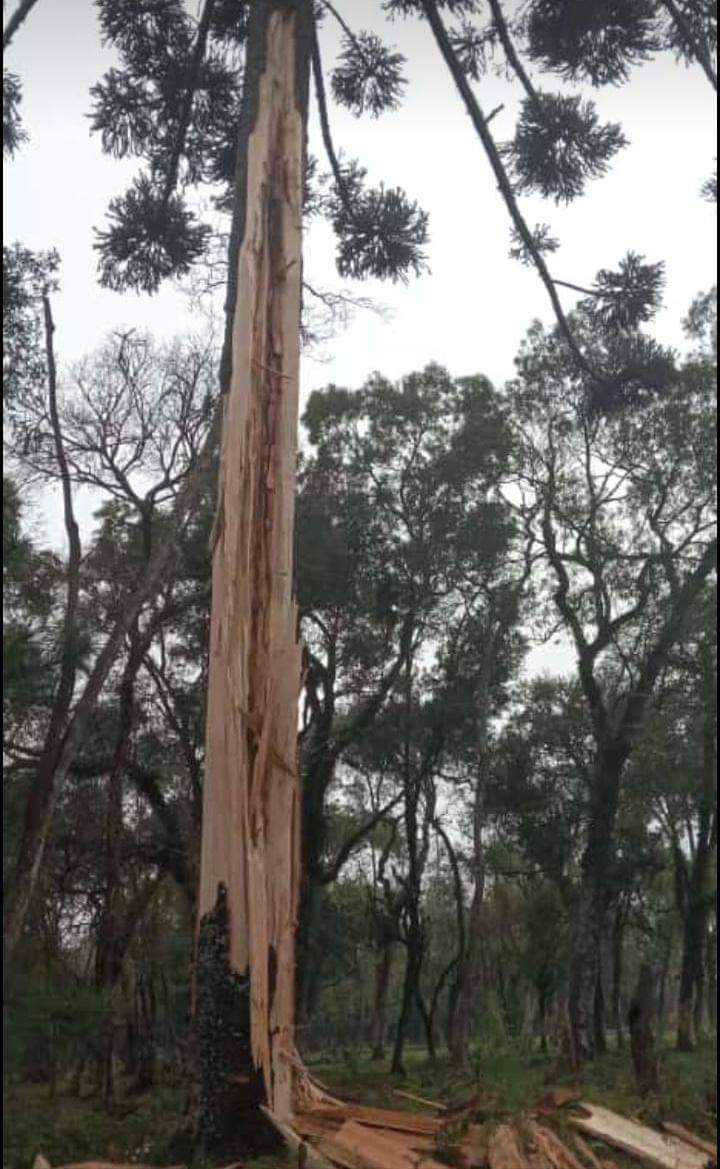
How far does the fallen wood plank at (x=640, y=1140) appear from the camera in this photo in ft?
21.2

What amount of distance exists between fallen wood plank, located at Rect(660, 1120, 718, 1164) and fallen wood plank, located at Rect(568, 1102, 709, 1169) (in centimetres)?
4

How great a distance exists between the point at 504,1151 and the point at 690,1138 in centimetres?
242

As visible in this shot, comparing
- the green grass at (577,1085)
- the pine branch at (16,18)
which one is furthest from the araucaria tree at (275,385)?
the green grass at (577,1085)

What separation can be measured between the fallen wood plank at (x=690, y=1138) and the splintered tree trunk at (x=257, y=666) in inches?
108

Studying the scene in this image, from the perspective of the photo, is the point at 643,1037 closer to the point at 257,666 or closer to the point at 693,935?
the point at 257,666

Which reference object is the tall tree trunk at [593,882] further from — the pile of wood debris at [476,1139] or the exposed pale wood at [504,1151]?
the exposed pale wood at [504,1151]

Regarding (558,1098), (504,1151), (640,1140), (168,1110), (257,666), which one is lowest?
(168,1110)

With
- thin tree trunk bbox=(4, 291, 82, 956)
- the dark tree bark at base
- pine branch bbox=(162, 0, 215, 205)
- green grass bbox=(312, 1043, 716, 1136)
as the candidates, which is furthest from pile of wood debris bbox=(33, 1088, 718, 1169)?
pine branch bbox=(162, 0, 215, 205)

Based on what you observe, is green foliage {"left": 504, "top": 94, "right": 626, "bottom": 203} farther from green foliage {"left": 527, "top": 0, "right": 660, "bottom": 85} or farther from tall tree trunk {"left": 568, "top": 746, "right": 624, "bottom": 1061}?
tall tree trunk {"left": 568, "top": 746, "right": 624, "bottom": 1061}

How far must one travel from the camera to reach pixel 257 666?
19.8ft

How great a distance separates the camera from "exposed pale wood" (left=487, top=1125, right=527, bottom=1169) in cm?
531

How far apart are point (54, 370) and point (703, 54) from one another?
655 centimetres

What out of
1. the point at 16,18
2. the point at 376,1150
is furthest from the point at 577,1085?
the point at 16,18

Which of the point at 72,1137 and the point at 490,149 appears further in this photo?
the point at 490,149
